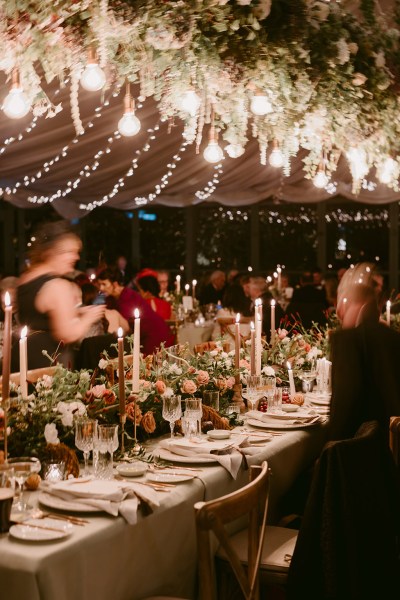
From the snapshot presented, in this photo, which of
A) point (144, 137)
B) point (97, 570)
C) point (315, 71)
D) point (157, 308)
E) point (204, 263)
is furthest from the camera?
point (204, 263)

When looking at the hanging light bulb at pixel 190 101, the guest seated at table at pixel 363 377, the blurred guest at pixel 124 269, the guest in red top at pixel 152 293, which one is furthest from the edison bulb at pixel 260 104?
the blurred guest at pixel 124 269

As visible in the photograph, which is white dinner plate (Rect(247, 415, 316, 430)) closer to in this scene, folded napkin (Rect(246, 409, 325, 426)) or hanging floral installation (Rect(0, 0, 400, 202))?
folded napkin (Rect(246, 409, 325, 426))

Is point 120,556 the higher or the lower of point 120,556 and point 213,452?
the lower

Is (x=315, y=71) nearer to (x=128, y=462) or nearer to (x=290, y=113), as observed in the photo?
(x=290, y=113)

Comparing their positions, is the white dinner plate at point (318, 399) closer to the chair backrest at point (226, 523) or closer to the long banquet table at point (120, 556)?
the long banquet table at point (120, 556)

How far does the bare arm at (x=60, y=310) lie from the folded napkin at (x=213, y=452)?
1647 millimetres

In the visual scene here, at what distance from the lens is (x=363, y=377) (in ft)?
11.5

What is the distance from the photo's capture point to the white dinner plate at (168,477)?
283 centimetres

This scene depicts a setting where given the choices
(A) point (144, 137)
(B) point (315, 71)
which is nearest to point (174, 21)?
(B) point (315, 71)

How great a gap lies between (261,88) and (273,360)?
65.2 inches

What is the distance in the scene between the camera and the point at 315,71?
13.0ft

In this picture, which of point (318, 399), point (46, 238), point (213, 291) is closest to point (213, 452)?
point (318, 399)

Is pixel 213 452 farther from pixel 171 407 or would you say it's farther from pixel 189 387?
pixel 189 387

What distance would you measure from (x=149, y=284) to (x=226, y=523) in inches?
211
